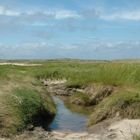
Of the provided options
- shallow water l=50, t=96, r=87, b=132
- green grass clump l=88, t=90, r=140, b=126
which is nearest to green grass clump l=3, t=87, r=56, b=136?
shallow water l=50, t=96, r=87, b=132

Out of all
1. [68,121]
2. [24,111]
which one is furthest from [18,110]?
[68,121]

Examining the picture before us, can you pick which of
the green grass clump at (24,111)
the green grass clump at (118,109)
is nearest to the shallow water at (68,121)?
the green grass clump at (24,111)

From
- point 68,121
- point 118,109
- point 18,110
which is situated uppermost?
point 18,110

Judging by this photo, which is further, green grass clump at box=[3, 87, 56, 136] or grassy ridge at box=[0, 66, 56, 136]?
green grass clump at box=[3, 87, 56, 136]

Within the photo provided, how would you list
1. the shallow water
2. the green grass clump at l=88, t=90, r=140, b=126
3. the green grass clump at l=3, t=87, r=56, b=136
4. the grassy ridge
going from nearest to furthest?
1. the grassy ridge
2. the green grass clump at l=3, t=87, r=56, b=136
3. the green grass clump at l=88, t=90, r=140, b=126
4. the shallow water

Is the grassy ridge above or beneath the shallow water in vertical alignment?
above

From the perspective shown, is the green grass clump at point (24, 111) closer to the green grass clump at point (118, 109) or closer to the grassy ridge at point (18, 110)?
the grassy ridge at point (18, 110)

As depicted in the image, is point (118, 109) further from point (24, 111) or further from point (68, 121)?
point (24, 111)

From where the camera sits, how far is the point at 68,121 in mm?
28750

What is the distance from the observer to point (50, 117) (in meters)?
28.7

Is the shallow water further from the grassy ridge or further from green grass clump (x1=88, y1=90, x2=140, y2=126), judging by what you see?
green grass clump (x1=88, y1=90, x2=140, y2=126)

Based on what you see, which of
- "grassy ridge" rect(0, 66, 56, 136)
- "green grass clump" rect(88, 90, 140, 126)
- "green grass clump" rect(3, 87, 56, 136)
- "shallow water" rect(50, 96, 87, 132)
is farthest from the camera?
"shallow water" rect(50, 96, 87, 132)

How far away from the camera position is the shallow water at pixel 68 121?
26.1 metres

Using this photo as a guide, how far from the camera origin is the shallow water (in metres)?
26.1
